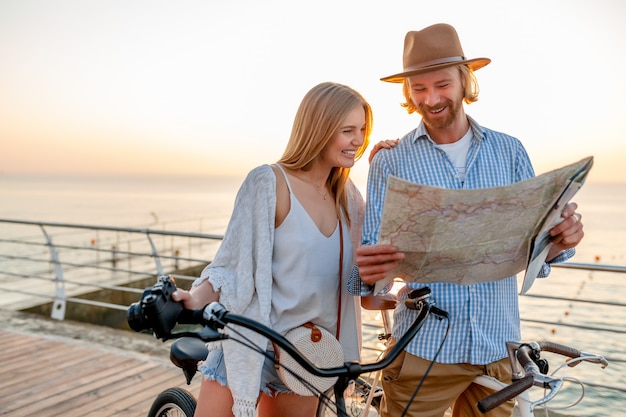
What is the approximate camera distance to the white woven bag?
142cm

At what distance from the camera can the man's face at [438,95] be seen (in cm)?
144

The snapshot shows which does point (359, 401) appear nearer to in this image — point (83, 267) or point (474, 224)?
point (474, 224)

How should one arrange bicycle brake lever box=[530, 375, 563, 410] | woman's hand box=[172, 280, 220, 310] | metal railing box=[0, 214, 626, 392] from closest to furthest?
bicycle brake lever box=[530, 375, 563, 410]
woman's hand box=[172, 280, 220, 310]
metal railing box=[0, 214, 626, 392]

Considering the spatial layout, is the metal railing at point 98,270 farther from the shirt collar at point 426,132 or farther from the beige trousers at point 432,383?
the shirt collar at point 426,132

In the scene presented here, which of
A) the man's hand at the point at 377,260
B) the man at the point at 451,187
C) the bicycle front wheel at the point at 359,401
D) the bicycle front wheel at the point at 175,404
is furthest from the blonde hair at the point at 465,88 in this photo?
the bicycle front wheel at the point at 175,404

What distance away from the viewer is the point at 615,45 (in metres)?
10.4

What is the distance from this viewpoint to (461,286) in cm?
143

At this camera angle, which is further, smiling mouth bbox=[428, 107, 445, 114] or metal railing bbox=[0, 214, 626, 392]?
metal railing bbox=[0, 214, 626, 392]

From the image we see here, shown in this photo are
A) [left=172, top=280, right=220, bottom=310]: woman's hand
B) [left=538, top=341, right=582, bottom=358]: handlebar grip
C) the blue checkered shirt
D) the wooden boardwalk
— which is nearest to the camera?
[left=538, top=341, right=582, bottom=358]: handlebar grip

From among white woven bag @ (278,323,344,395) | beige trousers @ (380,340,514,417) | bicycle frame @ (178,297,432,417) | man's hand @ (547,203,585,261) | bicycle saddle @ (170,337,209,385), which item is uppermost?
man's hand @ (547,203,585,261)

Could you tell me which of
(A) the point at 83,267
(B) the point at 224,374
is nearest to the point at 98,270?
(A) the point at 83,267

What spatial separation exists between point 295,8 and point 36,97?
58.8ft

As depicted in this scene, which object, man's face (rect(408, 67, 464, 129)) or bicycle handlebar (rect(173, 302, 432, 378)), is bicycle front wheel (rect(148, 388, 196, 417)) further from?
man's face (rect(408, 67, 464, 129))

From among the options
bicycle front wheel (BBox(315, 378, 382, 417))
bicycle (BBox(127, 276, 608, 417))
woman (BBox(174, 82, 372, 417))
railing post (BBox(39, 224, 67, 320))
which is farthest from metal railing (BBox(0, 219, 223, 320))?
bicycle (BBox(127, 276, 608, 417))
